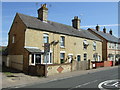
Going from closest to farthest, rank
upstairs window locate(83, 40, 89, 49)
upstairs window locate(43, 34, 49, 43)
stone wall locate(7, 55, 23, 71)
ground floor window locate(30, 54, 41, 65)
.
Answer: ground floor window locate(30, 54, 41, 65), stone wall locate(7, 55, 23, 71), upstairs window locate(43, 34, 49, 43), upstairs window locate(83, 40, 89, 49)

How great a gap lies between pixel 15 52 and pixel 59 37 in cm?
692

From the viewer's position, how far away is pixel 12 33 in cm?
2356

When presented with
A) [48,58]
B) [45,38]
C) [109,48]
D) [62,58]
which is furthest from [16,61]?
[109,48]

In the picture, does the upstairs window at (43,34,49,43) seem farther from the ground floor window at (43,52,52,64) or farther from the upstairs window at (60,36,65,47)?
the upstairs window at (60,36,65,47)

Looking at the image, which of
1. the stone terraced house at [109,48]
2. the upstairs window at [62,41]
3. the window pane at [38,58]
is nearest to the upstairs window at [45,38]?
the window pane at [38,58]

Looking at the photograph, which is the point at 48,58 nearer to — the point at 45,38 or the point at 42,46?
the point at 42,46

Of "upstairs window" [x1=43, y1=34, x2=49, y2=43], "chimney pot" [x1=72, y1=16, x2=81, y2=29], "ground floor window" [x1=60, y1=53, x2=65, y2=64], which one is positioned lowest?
"ground floor window" [x1=60, y1=53, x2=65, y2=64]

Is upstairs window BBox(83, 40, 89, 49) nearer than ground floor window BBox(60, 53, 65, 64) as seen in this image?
No

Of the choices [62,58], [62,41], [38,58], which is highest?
[62,41]

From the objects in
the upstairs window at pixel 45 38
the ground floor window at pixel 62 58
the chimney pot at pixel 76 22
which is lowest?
the ground floor window at pixel 62 58

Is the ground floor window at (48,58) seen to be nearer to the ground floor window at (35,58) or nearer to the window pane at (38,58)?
the window pane at (38,58)

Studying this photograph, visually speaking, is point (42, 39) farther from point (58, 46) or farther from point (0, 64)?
point (0, 64)

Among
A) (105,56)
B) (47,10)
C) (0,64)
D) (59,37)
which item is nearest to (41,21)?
(47,10)

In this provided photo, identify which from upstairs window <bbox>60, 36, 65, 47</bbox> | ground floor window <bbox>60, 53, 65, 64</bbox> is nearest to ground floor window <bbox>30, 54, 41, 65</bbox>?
ground floor window <bbox>60, 53, 65, 64</bbox>
